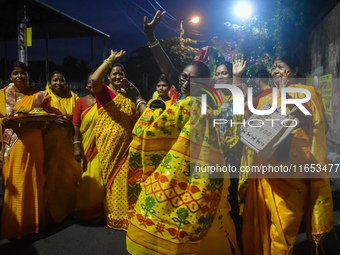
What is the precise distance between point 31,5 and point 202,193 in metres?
10.1

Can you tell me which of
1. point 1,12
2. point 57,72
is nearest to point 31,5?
point 1,12

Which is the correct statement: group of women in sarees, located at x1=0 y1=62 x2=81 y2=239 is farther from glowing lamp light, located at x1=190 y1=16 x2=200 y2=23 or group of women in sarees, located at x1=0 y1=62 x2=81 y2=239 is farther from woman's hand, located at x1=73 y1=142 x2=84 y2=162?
glowing lamp light, located at x1=190 y1=16 x2=200 y2=23

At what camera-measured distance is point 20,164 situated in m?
3.40

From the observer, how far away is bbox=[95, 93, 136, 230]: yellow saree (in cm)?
358

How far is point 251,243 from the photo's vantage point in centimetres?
257

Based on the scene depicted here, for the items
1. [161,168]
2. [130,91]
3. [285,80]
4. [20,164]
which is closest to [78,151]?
[20,164]

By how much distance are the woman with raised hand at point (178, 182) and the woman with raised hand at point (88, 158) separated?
5.61 ft

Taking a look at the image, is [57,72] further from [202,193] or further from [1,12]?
[1,12]

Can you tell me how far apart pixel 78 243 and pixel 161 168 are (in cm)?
180

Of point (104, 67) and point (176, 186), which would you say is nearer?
point (176, 186)

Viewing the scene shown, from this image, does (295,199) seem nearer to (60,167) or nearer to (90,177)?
(90,177)

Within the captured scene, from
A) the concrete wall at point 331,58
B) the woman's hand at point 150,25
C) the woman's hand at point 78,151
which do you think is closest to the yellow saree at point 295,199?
the woman's hand at point 150,25

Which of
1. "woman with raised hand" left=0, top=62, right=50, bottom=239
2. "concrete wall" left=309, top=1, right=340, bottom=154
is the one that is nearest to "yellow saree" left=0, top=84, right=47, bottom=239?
"woman with raised hand" left=0, top=62, right=50, bottom=239

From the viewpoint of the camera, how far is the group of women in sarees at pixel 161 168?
6.56 feet
